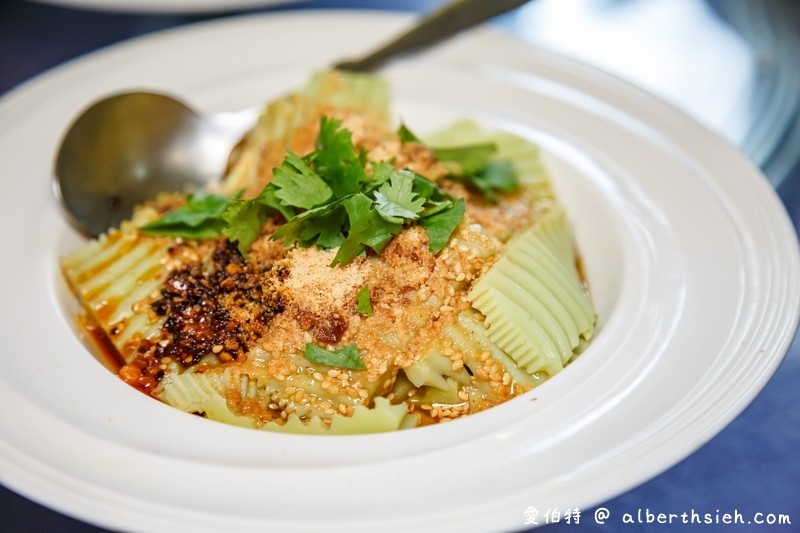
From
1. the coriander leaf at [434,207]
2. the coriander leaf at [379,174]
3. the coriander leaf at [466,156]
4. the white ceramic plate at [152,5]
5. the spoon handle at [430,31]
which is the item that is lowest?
the coriander leaf at [466,156]

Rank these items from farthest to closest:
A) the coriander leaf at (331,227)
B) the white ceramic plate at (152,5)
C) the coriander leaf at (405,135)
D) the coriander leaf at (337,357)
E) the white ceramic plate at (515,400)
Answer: the white ceramic plate at (152,5) < the coriander leaf at (405,135) < the coriander leaf at (331,227) < the coriander leaf at (337,357) < the white ceramic plate at (515,400)

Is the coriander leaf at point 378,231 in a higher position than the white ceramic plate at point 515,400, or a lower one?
higher

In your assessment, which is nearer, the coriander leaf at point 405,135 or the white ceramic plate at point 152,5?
the coriander leaf at point 405,135

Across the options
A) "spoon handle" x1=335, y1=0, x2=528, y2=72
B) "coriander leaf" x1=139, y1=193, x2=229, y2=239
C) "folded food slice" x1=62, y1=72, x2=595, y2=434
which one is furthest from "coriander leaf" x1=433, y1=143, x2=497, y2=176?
"coriander leaf" x1=139, y1=193, x2=229, y2=239

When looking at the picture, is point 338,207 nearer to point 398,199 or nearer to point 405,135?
point 398,199

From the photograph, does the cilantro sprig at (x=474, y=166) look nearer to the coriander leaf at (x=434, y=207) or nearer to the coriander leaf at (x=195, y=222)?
the coriander leaf at (x=434, y=207)

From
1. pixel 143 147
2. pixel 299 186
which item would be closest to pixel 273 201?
pixel 299 186

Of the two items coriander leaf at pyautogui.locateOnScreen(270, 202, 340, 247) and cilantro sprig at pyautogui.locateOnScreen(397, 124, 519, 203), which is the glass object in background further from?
coriander leaf at pyautogui.locateOnScreen(270, 202, 340, 247)

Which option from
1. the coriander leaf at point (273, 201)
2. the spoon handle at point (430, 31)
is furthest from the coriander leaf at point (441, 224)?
the spoon handle at point (430, 31)
